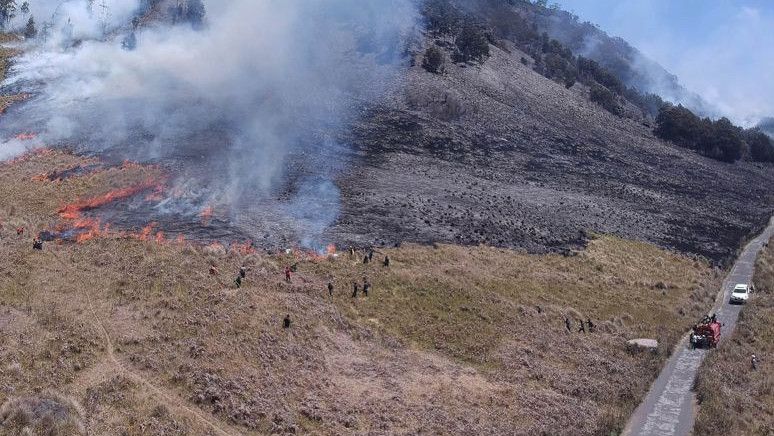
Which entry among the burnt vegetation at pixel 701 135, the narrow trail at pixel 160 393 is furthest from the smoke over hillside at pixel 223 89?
the burnt vegetation at pixel 701 135

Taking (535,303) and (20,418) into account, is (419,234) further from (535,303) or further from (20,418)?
(20,418)

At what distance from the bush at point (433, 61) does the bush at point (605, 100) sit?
3290 centimetres

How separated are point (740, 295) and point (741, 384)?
1577cm

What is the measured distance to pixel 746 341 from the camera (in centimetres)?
3341

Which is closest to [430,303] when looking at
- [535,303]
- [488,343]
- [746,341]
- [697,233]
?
[488,343]

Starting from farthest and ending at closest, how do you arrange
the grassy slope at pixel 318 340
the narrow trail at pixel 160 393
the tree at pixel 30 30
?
1. the tree at pixel 30 30
2. the grassy slope at pixel 318 340
3. the narrow trail at pixel 160 393

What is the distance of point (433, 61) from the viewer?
8556 cm

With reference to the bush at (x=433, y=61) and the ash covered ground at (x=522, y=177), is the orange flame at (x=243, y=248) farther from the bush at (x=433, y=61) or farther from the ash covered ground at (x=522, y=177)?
the bush at (x=433, y=61)

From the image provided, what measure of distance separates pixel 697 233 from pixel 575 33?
442 feet

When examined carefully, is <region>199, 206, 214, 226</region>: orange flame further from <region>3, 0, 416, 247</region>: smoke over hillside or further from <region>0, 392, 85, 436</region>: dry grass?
<region>0, 392, 85, 436</region>: dry grass

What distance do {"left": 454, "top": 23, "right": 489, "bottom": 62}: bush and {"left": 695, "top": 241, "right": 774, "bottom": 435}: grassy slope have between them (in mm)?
63595

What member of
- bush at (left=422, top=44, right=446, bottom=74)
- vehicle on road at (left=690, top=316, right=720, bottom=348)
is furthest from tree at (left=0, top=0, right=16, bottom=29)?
vehicle on road at (left=690, top=316, right=720, bottom=348)

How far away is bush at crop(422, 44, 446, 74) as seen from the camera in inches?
3356

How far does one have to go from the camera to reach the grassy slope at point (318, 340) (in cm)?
2278
